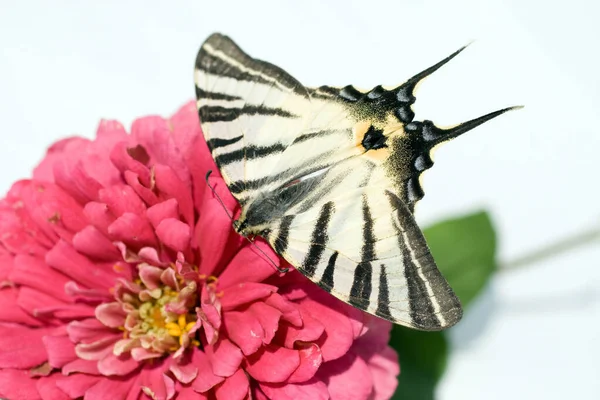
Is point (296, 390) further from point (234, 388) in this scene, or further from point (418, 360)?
point (418, 360)

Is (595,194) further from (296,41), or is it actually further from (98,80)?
(98,80)

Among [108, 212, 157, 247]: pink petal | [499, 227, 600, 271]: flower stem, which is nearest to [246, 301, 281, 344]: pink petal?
[108, 212, 157, 247]: pink petal

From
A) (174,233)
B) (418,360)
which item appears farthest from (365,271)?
(418,360)

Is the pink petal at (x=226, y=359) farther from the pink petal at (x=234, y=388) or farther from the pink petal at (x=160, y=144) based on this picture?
the pink petal at (x=160, y=144)

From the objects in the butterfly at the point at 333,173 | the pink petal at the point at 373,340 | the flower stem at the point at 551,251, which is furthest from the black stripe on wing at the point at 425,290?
the flower stem at the point at 551,251

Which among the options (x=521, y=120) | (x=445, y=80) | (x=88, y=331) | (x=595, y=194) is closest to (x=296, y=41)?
(x=445, y=80)

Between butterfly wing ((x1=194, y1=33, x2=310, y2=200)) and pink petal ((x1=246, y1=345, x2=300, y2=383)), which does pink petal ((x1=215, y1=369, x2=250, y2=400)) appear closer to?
pink petal ((x1=246, y1=345, x2=300, y2=383))
